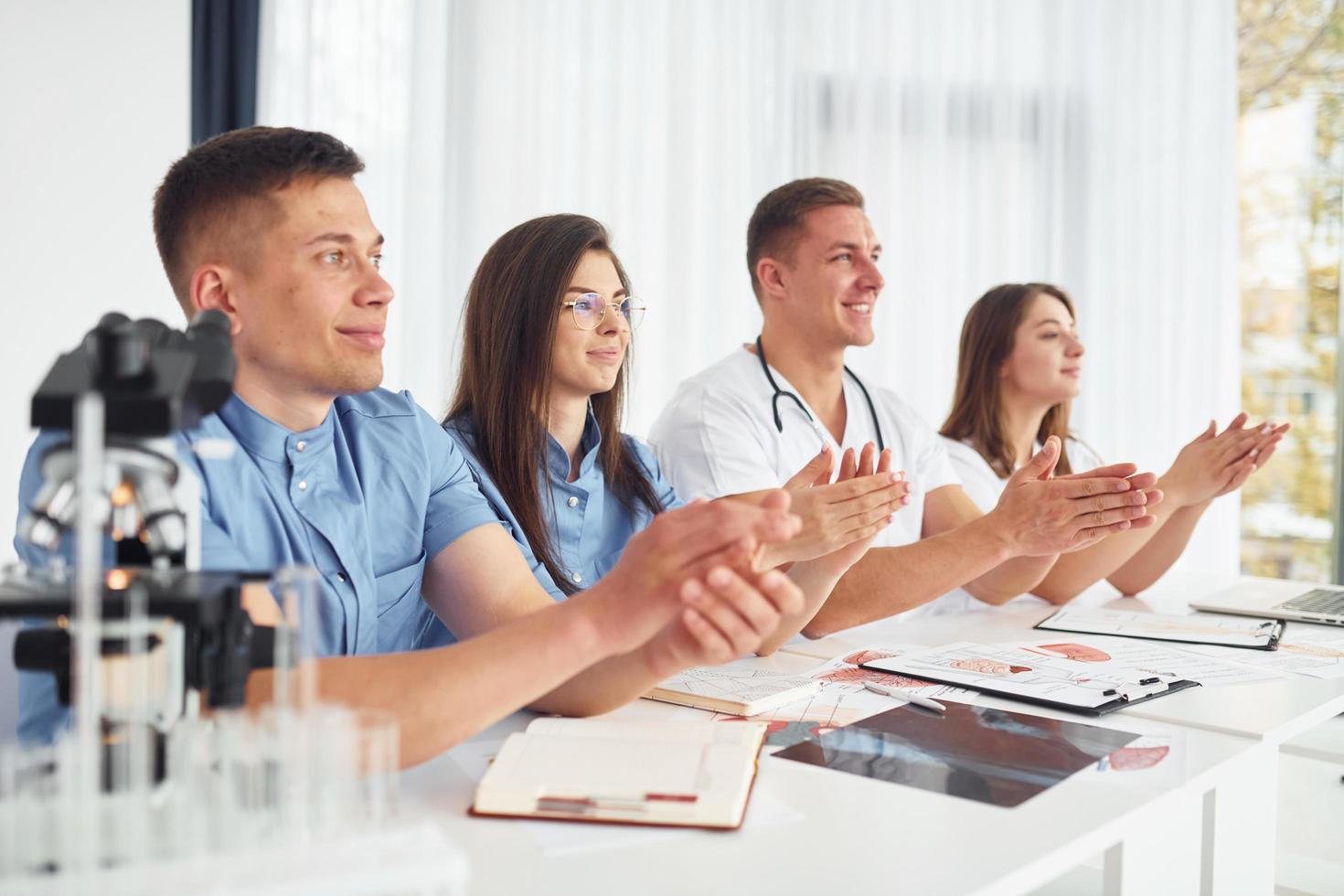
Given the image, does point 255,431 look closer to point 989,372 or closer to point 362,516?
point 362,516

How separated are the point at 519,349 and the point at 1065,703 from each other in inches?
45.6

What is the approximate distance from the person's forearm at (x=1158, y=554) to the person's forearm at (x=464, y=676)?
1997 mm

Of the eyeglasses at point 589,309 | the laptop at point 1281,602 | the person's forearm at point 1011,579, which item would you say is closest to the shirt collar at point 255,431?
the eyeglasses at point 589,309

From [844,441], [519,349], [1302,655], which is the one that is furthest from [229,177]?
[1302,655]

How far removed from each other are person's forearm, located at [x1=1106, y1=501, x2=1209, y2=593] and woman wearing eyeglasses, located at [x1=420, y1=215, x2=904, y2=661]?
1.18 metres

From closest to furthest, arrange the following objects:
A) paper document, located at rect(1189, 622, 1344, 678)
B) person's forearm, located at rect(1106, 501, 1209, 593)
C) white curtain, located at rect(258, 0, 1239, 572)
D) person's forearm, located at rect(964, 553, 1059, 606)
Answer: paper document, located at rect(1189, 622, 1344, 678)
person's forearm, located at rect(964, 553, 1059, 606)
person's forearm, located at rect(1106, 501, 1209, 593)
white curtain, located at rect(258, 0, 1239, 572)

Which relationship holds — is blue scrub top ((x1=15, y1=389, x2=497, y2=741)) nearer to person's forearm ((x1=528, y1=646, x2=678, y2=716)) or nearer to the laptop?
person's forearm ((x1=528, y1=646, x2=678, y2=716))

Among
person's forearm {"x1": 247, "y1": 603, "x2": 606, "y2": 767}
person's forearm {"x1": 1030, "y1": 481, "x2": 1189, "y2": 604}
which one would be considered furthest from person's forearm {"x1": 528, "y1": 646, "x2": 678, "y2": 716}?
person's forearm {"x1": 1030, "y1": 481, "x2": 1189, "y2": 604}

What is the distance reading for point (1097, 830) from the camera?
107 cm

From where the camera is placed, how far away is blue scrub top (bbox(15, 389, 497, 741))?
1.40 metres

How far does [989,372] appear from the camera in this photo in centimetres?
320

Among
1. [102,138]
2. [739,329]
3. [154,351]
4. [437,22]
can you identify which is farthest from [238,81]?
[154,351]

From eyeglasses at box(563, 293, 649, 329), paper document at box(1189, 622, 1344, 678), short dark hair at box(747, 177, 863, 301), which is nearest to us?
paper document at box(1189, 622, 1344, 678)

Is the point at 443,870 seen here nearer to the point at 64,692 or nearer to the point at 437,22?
the point at 64,692
